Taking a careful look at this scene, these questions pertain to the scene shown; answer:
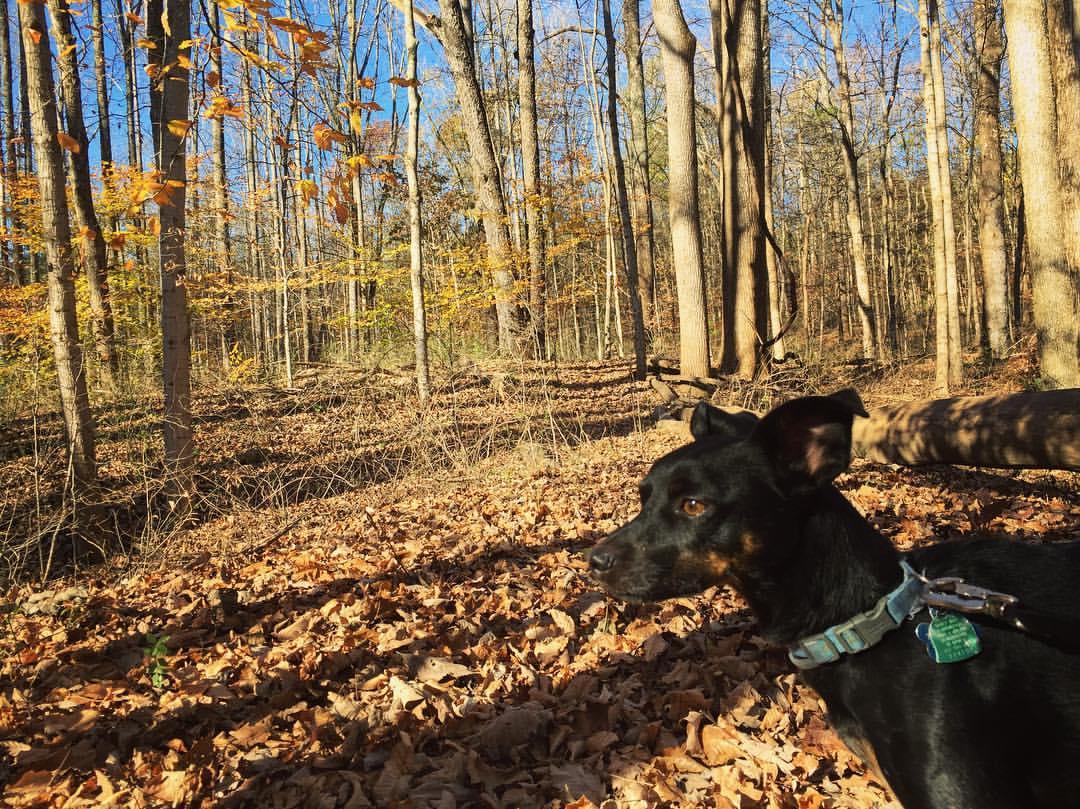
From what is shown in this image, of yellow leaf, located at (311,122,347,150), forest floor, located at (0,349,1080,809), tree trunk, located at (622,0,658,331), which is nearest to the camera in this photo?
forest floor, located at (0,349,1080,809)

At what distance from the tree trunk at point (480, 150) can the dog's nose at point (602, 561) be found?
14.2 m

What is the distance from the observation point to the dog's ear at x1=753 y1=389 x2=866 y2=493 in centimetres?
226

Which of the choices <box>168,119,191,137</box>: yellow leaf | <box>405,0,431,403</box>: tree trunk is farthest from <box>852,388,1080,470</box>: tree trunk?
<box>405,0,431,403</box>: tree trunk

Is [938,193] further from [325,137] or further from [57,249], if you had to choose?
[57,249]

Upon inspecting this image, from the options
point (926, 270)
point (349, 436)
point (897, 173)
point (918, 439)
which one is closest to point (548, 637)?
point (918, 439)

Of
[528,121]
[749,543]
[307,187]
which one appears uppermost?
[528,121]

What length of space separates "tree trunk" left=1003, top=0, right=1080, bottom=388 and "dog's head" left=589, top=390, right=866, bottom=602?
8487 mm

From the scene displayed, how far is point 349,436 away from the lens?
39.7 ft

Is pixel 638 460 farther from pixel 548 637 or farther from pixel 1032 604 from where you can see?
pixel 1032 604

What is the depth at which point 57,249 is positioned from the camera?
8.12 metres

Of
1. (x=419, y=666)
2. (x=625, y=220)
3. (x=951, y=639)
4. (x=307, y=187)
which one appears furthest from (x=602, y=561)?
(x=625, y=220)

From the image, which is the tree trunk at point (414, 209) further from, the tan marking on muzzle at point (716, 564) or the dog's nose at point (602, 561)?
the tan marking on muzzle at point (716, 564)

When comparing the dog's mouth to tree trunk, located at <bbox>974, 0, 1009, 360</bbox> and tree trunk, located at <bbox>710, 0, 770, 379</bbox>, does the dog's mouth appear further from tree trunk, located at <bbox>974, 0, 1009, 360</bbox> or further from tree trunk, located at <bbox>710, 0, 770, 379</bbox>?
tree trunk, located at <bbox>974, 0, 1009, 360</bbox>

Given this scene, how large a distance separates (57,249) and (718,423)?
873 cm
